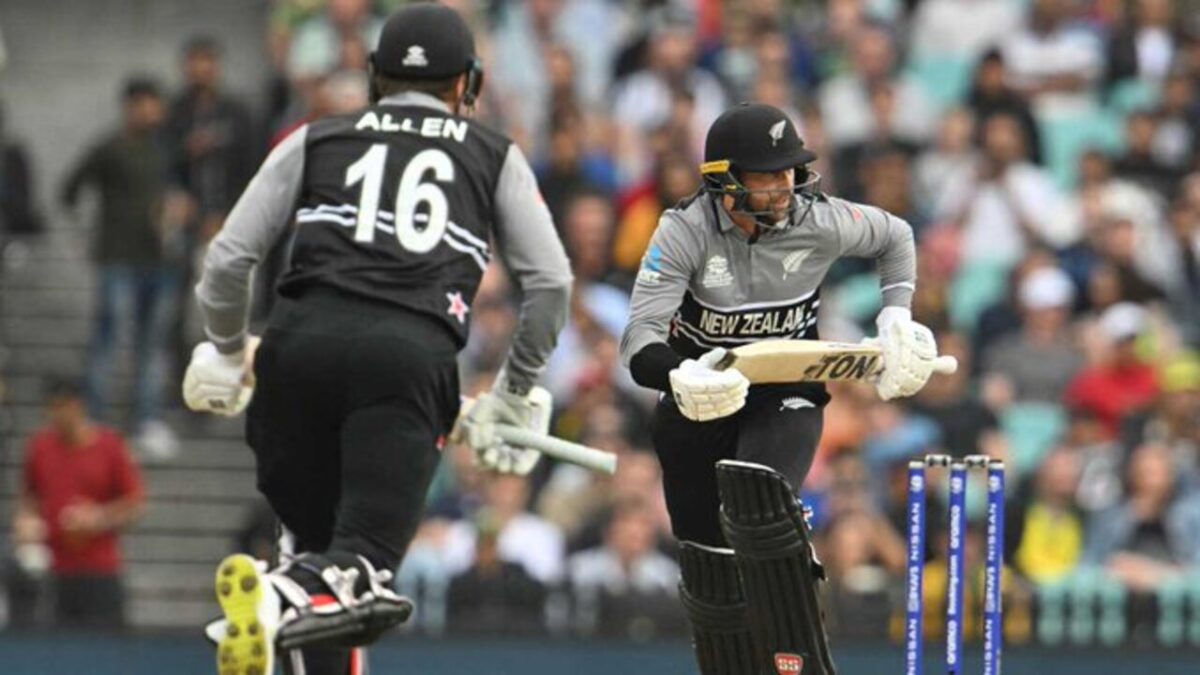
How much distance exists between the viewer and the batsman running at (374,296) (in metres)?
8.05

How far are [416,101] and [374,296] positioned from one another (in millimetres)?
630

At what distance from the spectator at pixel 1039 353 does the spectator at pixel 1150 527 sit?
0.96 m

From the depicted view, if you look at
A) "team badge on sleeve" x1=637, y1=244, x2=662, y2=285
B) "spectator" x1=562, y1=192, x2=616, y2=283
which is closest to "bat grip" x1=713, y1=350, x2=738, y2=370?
"team badge on sleeve" x1=637, y1=244, x2=662, y2=285

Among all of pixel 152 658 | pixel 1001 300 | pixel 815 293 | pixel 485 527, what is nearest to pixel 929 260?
pixel 1001 300

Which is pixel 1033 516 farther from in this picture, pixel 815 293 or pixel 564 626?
pixel 815 293

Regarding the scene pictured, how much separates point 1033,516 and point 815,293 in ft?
15.0

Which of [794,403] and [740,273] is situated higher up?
[740,273]

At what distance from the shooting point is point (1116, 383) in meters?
13.9

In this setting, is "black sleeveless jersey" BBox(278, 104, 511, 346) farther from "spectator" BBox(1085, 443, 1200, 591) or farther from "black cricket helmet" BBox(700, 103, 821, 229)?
"spectator" BBox(1085, 443, 1200, 591)

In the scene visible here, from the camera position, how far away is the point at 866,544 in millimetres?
12883

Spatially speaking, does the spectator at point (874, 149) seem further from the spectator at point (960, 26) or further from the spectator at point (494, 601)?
the spectator at point (494, 601)

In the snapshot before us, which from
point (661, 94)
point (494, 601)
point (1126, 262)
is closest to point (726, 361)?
point (494, 601)

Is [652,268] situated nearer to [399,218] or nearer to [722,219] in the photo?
[722,219]

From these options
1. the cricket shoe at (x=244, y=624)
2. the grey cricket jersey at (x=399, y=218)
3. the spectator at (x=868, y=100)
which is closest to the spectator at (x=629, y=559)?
the spectator at (x=868, y=100)
